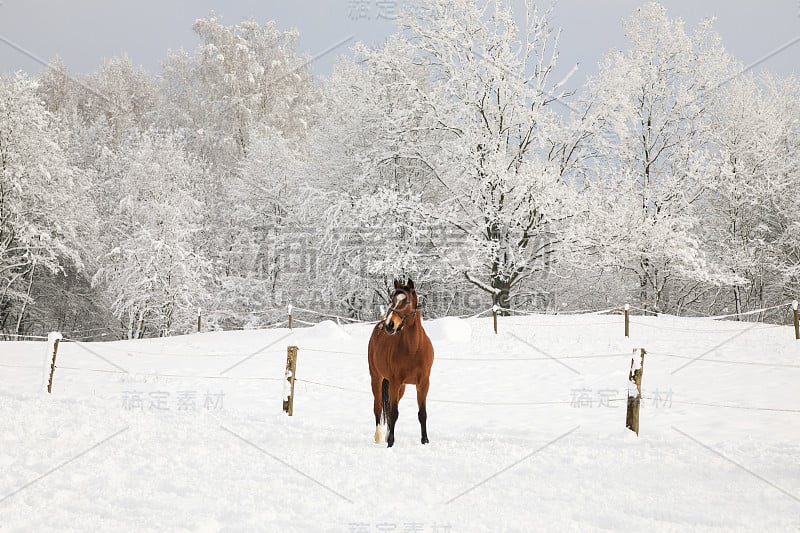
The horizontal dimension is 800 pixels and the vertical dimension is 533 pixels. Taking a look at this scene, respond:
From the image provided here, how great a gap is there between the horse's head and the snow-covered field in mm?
1322

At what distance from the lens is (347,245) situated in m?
22.4

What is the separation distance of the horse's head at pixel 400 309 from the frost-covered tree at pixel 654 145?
1538 cm

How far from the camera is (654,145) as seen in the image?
76.1 feet

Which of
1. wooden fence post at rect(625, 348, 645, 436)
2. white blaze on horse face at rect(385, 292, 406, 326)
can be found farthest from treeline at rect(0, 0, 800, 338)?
white blaze on horse face at rect(385, 292, 406, 326)

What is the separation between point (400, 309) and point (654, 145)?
20.7 meters

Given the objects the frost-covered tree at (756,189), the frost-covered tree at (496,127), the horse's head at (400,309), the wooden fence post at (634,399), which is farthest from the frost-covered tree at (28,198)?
the frost-covered tree at (756,189)

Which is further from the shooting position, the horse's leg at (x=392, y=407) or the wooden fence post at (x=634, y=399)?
the wooden fence post at (x=634, y=399)

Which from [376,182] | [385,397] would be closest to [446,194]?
[376,182]

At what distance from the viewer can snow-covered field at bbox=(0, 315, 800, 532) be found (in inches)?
162

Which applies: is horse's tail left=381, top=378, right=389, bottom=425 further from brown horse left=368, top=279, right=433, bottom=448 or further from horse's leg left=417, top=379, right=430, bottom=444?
horse's leg left=417, top=379, right=430, bottom=444

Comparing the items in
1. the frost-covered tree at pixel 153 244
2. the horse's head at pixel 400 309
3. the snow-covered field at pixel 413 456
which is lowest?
the snow-covered field at pixel 413 456

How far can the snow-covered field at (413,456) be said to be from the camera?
4117mm

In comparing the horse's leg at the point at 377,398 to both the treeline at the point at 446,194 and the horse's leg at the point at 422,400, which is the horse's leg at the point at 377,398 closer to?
the horse's leg at the point at 422,400

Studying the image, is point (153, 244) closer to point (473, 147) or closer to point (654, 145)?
point (473, 147)
